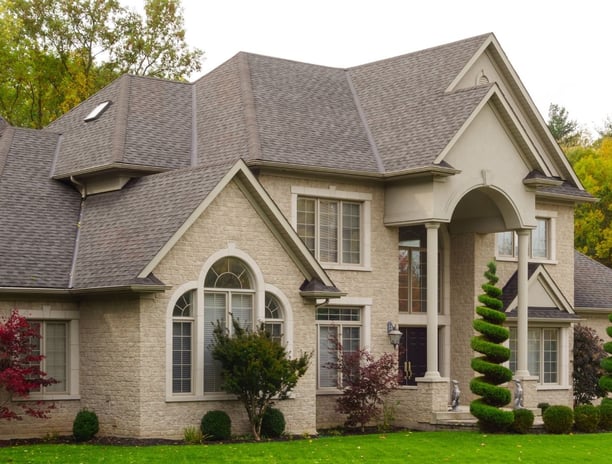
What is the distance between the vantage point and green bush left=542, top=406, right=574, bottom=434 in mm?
29500

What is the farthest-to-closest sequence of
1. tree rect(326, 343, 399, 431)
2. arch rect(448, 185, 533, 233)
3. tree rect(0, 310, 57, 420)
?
arch rect(448, 185, 533, 233)
tree rect(326, 343, 399, 431)
tree rect(0, 310, 57, 420)

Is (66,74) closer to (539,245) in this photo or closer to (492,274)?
(539,245)

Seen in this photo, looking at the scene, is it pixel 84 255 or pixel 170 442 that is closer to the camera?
pixel 170 442

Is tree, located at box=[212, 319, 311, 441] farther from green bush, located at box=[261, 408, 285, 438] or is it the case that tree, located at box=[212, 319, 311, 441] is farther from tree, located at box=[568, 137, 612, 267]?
tree, located at box=[568, 137, 612, 267]

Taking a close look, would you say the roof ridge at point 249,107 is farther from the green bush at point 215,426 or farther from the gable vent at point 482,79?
the green bush at point 215,426

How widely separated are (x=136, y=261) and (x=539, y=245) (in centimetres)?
1648

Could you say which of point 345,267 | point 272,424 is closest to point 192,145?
point 345,267

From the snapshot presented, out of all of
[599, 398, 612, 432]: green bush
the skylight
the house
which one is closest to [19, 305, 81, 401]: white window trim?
the house

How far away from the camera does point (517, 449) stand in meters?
25.5

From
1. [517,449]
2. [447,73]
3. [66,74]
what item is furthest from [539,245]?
[66,74]

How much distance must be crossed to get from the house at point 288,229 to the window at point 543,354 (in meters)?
0.08

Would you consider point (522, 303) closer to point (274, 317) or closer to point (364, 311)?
point (364, 311)

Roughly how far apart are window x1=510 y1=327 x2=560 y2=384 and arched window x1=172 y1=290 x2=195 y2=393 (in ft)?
43.9

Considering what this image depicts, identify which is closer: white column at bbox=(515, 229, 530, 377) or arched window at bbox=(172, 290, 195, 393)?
arched window at bbox=(172, 290, 195, 393)
